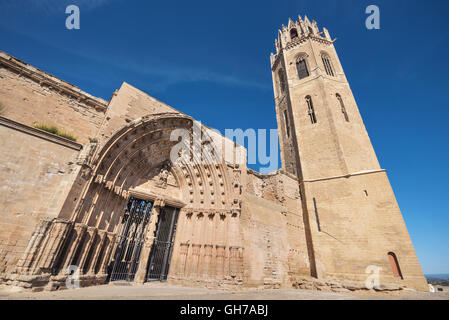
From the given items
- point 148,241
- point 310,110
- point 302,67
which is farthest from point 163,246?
point 302,67

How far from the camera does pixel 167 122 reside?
8.75 metres

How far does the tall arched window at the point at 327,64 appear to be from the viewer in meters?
16.3

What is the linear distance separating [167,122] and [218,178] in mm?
3418

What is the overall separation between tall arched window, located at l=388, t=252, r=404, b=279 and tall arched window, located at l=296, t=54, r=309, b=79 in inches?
532

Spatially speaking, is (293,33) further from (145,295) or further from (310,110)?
(145,295)

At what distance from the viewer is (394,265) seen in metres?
8.57

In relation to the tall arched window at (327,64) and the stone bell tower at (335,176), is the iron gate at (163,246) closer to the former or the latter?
the stone bell tower at (335,176)

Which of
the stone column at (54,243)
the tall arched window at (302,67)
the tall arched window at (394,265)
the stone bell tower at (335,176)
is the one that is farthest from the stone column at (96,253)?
the tall arched window at (302,67)

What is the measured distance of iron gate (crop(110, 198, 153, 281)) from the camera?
7783 millimetres

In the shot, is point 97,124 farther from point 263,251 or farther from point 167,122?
point 263,251

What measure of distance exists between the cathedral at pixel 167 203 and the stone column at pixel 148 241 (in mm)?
45

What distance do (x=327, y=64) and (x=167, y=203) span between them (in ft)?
55.2
